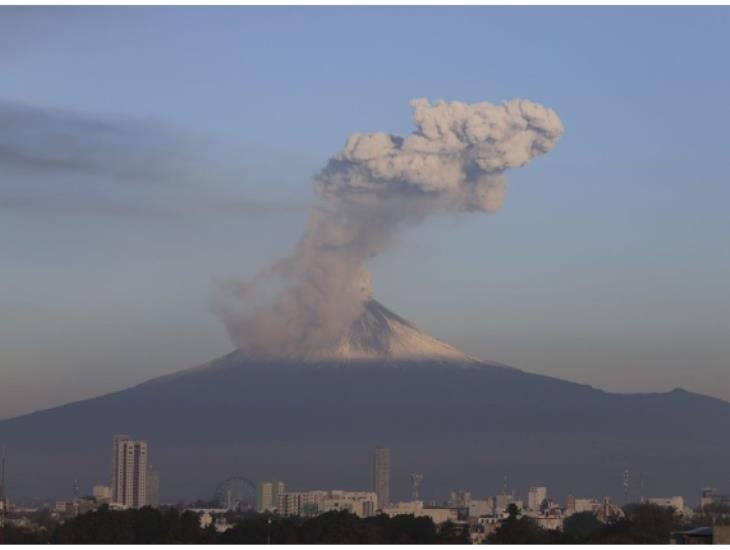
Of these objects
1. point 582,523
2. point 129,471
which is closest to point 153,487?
point 129,471

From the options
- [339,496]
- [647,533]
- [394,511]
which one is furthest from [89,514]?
[339,496]

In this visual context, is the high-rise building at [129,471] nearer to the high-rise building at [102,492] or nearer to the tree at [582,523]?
the high-rise building at [102,492]

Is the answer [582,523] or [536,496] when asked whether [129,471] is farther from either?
[582,523]

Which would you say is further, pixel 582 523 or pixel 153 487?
pixel 153 487

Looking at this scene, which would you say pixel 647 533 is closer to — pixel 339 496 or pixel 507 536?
pixel 507 536

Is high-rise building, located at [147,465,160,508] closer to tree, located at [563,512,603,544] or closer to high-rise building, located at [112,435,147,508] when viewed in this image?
high-rise building, located at [112,435,147,508]

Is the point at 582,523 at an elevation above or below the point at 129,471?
below
